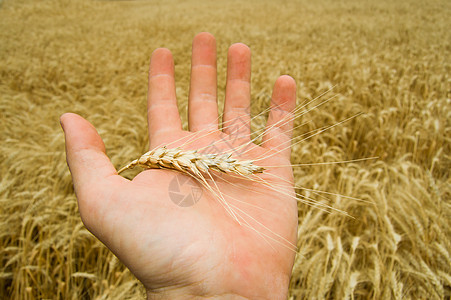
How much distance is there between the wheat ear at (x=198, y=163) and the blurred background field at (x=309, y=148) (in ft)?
2.28

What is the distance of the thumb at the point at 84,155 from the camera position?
4.35 feet

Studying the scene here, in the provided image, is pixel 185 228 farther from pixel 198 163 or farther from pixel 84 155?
pixel 84 155

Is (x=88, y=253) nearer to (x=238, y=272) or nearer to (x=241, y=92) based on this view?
(x=238, y=272)

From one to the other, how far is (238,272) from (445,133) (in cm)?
296

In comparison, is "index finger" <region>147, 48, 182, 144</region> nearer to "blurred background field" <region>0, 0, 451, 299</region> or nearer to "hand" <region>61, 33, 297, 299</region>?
"hand" <region>61, 33, 297, 299</region>

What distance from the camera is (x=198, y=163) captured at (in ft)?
4.23

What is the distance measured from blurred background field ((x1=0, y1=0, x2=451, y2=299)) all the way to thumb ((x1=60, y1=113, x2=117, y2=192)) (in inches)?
23.6

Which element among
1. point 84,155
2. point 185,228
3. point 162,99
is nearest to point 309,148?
point 162,99

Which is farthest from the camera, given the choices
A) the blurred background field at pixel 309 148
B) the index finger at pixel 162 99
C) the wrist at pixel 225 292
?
the index finger at pixel 162 99

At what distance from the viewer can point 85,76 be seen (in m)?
5.70

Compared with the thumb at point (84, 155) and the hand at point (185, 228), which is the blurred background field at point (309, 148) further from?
the thumb at point (84, 155)

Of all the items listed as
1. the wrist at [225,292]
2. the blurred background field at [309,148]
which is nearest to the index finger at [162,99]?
Result: the blurred background field at [309,148]

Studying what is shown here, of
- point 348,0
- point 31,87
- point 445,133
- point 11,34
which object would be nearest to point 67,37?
point 11,34

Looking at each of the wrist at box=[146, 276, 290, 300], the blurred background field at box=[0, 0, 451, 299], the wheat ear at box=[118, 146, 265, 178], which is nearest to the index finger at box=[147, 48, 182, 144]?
the wheat ear at box=[118, 146, 265, 178]
